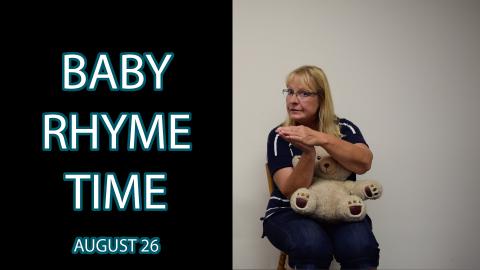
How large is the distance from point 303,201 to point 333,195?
0.37 ft

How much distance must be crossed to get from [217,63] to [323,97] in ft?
2.45

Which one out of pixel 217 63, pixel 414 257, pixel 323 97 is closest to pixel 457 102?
pixel 414 257

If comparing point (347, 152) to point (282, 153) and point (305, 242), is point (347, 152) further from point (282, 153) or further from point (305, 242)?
point (305, 242)

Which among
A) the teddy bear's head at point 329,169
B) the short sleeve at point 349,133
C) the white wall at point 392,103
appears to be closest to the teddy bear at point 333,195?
the teddy bear's head at point 329,169

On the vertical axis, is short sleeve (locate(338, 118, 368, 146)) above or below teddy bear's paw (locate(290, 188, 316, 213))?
above

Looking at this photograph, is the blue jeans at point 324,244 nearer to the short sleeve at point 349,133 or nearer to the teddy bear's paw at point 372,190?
the teddy bear's paw at point 372,190

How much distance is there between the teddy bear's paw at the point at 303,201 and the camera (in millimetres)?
1920

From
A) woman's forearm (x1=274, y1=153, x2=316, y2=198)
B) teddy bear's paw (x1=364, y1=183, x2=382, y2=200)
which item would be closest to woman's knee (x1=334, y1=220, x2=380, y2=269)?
teddy bear's paw (x1=364, y1=183, x2=382, y2=200)

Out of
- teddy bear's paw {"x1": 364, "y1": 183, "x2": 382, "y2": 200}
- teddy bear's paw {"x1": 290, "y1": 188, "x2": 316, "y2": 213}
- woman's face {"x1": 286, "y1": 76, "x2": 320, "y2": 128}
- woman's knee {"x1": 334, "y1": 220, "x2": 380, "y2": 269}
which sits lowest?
woman's knee {"x1": 334, "y1": 220, "x2": 380, "y2": 269}

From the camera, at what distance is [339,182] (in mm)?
2002

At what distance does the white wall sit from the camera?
106 inches

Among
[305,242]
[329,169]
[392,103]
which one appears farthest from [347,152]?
[392,103]

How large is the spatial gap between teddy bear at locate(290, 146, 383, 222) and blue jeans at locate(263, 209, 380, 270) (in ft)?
0.13

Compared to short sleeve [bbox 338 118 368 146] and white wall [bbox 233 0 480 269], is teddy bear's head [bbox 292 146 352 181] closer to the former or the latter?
short sleeve [bbox 338 118 368 146]
